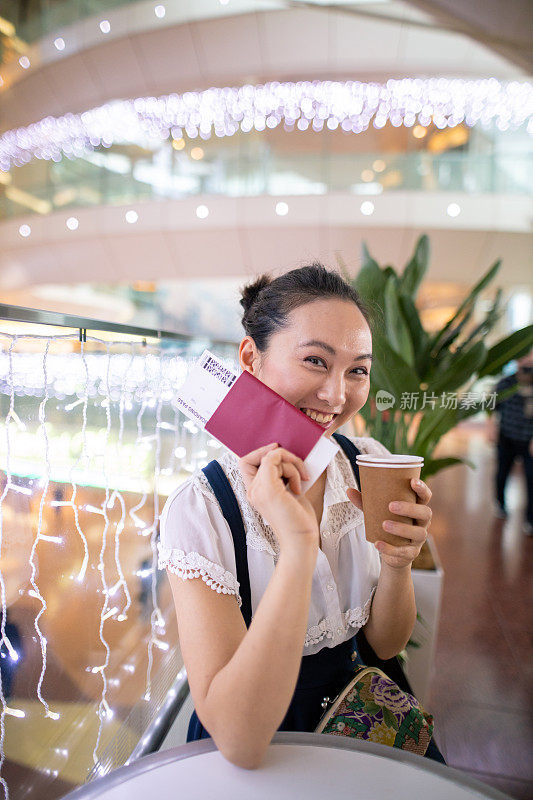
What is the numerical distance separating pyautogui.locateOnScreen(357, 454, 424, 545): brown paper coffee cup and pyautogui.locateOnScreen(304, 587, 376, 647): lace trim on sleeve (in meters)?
0.26

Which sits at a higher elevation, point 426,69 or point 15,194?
point 426,69

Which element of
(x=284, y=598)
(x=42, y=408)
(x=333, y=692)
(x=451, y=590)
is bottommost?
(x=451, y=590)

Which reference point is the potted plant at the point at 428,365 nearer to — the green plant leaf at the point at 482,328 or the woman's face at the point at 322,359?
the green plant leaf at the point at 482,328

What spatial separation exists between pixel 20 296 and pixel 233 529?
10348 mm

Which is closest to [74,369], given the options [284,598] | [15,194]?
[284,598]

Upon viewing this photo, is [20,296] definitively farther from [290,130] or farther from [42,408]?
[42,408]

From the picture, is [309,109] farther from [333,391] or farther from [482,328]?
[333,391]

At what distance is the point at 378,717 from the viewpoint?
80 centimetres

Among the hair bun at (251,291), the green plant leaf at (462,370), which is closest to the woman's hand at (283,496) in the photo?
the hair bun at (251,291)

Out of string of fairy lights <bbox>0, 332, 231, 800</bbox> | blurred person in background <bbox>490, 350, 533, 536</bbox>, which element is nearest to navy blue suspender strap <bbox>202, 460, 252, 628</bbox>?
string of fairy lights <bbox>0, 332, 231, 800</bbox>

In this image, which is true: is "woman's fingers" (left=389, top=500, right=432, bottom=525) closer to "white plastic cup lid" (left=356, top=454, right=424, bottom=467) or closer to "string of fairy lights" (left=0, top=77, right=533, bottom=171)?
"white plastic cup lid" (left=356, top=454, right=424, bottom=467)

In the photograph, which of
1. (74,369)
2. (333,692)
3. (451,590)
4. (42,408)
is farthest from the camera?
(451,590)

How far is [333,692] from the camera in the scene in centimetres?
87

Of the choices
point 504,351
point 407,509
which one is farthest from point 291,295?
point 504,351
